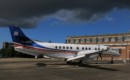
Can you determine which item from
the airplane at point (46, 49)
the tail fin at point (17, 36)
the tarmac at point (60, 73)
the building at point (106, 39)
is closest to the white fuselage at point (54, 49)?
the airplane at point (46, 49)

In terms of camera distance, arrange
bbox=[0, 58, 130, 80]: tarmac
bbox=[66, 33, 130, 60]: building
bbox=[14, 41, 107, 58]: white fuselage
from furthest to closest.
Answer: bbox=[66, 33, 130, 60]: building, bbox=[14, 41, 107, 58]: white fuselage, bbox=[0, 58, 130, 80]: tarmac

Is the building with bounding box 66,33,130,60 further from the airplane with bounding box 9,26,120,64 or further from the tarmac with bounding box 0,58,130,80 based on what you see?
the tarmac with bounding box 0,58,130,80

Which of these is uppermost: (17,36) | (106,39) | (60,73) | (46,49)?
(106,39)

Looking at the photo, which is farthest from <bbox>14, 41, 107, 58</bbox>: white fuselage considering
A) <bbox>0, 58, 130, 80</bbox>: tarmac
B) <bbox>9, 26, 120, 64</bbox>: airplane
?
<bbox>0, 58, 130, 80</bbox>: tarmac

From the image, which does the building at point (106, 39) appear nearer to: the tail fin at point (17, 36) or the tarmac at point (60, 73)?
the tail fin at point (17, 36)

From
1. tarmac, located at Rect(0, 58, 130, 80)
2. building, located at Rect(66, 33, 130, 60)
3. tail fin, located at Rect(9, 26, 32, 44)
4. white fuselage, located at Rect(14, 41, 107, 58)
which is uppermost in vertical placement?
building, located at Rect(66, 33, 130, 60)

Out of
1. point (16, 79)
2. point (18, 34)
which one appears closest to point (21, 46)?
point (18, 34)

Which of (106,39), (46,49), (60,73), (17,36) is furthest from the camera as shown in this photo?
(106,39)

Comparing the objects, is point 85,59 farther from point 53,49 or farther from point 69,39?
point 69,39

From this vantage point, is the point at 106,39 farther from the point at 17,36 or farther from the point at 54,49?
the point at 17,36

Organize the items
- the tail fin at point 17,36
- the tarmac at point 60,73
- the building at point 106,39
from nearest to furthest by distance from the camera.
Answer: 1. the tarmac at point 60,73
2. the tail fin at point 17,36
3. the building at point 106,39

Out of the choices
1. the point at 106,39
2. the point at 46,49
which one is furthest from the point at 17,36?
the point at 106,39

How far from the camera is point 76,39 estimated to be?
144375 mm

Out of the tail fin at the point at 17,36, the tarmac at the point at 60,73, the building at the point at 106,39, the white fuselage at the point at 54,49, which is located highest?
the building at the point at 106,39
